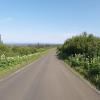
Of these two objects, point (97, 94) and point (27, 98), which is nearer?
point (27, 98)

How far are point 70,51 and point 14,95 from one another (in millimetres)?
50126

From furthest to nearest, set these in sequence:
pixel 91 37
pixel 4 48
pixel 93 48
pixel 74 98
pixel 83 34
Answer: pixel 4 48
pixel 83 34
pixel 91 37
pixel 93 48
pixel 74 98

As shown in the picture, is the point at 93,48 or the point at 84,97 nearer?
the point at 84,97

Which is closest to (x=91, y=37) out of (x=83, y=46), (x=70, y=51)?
(x=83, y=46)

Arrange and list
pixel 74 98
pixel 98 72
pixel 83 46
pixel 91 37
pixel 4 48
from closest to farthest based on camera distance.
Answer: pixel 74 98
pixel 98 72
pixel 83 46
pixel 91 37
pixel 4 48

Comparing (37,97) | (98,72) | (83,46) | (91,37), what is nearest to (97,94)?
(37,97)

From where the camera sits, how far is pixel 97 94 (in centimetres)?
1270

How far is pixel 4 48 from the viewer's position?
72.1 m

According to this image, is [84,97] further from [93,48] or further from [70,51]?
[70,51]

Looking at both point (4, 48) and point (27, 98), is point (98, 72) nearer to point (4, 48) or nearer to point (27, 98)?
point (27, 98)

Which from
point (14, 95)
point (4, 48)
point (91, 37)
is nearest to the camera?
point (14, 95)

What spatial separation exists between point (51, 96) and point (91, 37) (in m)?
44.0

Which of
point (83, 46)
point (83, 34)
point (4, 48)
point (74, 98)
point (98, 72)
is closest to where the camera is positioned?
point (74, 98)

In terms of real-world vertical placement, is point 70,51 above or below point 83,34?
below
